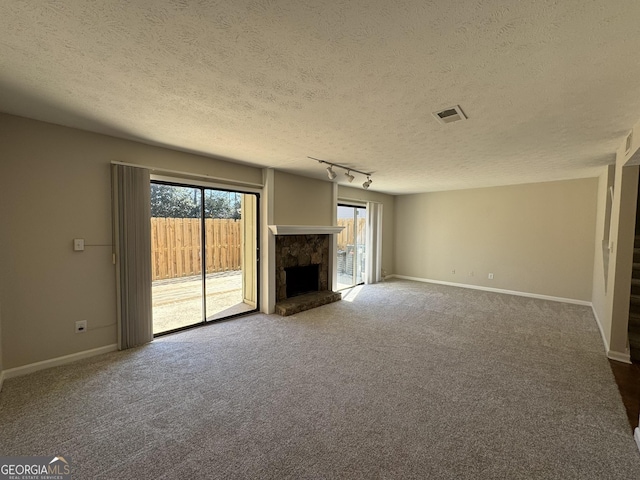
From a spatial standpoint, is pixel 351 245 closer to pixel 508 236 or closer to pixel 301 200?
pixel 301 200

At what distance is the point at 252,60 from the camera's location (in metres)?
1.54

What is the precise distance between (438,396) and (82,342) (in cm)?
354

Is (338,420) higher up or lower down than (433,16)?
lower down

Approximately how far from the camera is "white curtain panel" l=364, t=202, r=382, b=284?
22.7ft

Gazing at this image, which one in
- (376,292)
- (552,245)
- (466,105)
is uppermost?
(466,105)

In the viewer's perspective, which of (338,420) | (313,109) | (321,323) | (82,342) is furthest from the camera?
(321,323)

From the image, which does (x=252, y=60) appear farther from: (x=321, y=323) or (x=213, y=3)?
(x=321, y=323)

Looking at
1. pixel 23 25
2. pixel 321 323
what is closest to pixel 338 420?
pixel 321 323

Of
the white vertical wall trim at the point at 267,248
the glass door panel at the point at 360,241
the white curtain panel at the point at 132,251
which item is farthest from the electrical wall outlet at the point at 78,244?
the glass door panel at the point at 360,241

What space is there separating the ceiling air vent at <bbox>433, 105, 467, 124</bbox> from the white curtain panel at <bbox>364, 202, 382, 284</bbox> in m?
4.52

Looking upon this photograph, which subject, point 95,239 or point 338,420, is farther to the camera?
point 95,239

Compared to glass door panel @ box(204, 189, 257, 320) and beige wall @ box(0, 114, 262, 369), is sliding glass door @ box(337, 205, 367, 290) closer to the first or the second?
glass door panel @ box(204, 189, 257, 320)

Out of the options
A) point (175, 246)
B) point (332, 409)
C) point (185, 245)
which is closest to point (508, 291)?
point (332, 409)

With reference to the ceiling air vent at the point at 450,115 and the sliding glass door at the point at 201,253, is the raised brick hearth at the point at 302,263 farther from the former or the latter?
the ceiling air vent at the point at 450,115
